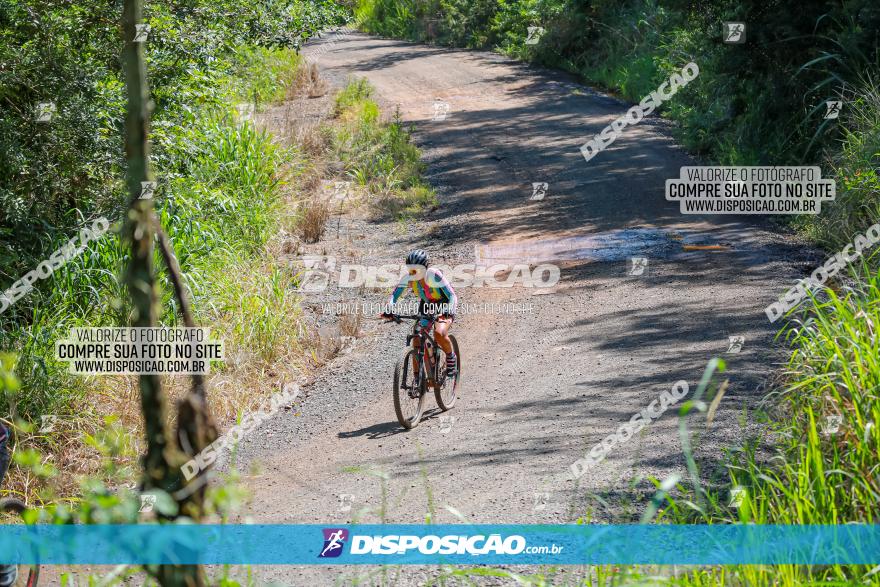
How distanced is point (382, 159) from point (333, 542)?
48.0 feet

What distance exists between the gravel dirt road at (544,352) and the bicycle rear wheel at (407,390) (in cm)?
14

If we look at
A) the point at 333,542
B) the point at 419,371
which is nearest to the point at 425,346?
the point at 419,371

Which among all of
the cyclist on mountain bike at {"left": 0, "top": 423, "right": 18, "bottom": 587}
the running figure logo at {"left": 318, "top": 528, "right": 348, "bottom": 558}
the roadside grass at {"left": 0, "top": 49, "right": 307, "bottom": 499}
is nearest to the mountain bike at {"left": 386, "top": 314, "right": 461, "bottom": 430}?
the roadside grass at {"left": 0, "top": 49, "right": 307, "bottom": 499}

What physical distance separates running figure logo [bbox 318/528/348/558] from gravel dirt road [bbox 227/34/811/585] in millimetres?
161

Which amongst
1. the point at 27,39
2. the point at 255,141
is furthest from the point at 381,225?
the point at 27,39

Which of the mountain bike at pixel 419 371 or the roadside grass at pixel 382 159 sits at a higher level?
the roadside grass at pixel 382 159

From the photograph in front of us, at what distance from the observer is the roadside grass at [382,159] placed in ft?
61.1

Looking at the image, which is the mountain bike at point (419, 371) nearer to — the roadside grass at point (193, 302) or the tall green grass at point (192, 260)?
the roadside grass at point (193, 302)

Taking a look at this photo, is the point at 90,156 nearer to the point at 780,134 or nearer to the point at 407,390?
the point at 407,390

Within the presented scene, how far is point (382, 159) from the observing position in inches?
794

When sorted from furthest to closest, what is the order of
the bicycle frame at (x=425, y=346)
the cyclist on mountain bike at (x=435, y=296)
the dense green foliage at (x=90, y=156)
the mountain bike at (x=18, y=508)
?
the dense green foliage at (x=90, y=156)
the bicycle frame at (x=425, y=346)
the cyclist on mountain bike at (x=435, y=296)
the mountain bike at (x=18, y=508)

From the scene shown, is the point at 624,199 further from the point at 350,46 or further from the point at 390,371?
the point at 350,46

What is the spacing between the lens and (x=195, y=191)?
13.1 metres

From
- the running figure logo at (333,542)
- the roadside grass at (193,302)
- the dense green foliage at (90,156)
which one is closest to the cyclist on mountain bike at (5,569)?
the roadside grass at (193,302)
